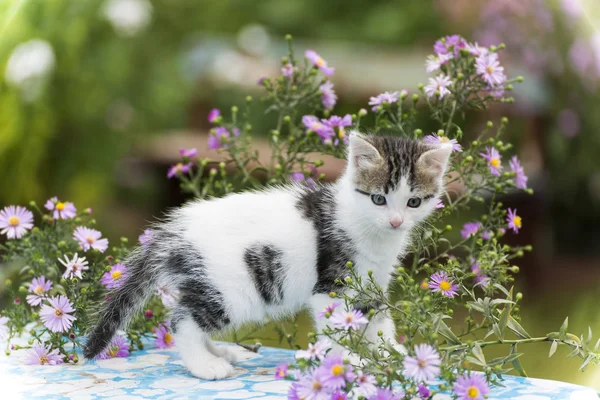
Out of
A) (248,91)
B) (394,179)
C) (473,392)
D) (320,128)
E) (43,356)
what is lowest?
(473,392)

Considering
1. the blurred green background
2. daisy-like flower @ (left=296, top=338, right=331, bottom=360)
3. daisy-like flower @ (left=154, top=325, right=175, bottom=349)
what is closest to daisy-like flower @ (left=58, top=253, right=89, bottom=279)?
daisy-like flower @ (left=154, top=325, right=175, bottom=349)

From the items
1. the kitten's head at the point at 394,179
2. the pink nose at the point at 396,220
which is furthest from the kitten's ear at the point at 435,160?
the pink nose at the point at 396,220

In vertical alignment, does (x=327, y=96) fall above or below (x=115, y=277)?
above

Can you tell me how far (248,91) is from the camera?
4.70 m

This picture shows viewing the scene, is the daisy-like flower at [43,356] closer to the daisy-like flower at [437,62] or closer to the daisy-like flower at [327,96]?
the daisy-like flower at [327,96]

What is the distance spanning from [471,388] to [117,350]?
820 millimetres

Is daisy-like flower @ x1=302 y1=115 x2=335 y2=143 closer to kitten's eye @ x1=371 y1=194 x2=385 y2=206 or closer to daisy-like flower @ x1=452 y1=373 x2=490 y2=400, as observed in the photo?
kitten's eye @ x1=371 y1=194 x2=385 y2=206

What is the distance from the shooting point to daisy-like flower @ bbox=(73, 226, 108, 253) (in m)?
1.67

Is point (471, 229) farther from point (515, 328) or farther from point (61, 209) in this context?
point (61, 209)

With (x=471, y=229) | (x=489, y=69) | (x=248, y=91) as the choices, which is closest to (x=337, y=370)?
(x=471, y=229)

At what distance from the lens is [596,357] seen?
1392 millimetres

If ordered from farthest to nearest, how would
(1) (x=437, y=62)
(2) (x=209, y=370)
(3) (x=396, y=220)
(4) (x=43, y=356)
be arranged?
1. (1) (x=437, y=62)
2. (4) (x=43, y=356)
3. (2) (x=209, y=370)
4. (3) (x=396, y=220)

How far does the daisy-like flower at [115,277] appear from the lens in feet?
5.26

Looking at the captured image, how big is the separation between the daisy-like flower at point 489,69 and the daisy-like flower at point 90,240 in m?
0.93
